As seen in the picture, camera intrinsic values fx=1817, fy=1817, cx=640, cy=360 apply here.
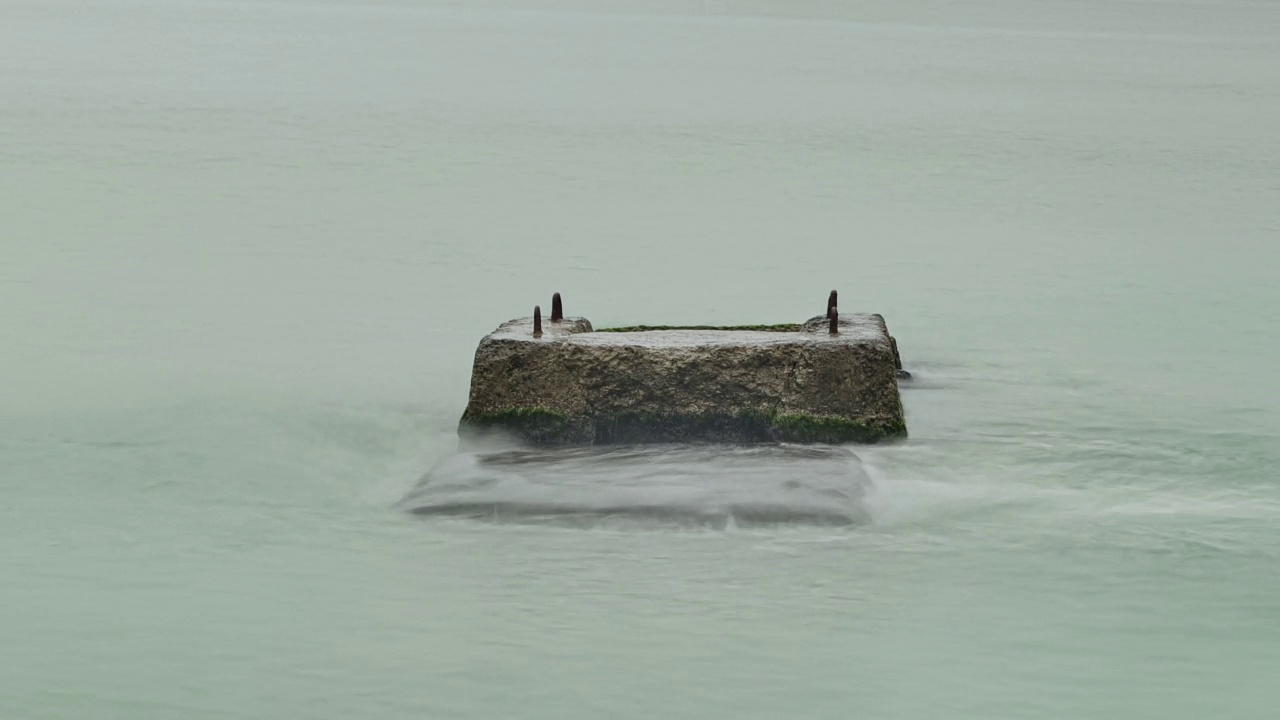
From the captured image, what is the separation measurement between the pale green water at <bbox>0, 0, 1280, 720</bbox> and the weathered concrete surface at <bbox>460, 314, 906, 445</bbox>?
12.1 inches

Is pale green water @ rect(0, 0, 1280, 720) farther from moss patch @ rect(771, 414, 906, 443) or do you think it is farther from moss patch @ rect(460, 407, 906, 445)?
moss patch @ rect(460, 407, 906, 445)

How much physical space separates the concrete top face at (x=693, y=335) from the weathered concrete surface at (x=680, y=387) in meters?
0.01

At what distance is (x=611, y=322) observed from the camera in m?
10.0

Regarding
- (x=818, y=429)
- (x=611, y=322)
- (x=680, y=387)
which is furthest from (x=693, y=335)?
(x=611, y=322)

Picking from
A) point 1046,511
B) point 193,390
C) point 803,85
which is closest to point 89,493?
point 193,390

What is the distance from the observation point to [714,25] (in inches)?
2308

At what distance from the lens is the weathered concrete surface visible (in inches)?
244

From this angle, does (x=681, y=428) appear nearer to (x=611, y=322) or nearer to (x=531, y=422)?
(x=531, y=422)

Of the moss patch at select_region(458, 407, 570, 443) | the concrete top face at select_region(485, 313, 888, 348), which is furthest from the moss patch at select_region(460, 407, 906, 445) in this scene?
the concrete top face at select_region(485, 313, 888, 348)

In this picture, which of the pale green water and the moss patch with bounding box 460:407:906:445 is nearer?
the pale green water

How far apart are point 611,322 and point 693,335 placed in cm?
354

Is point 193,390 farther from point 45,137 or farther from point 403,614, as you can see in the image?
point 45,137

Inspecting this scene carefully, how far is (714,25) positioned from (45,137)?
133ft

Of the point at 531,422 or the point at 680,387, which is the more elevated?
the point at 680,387
